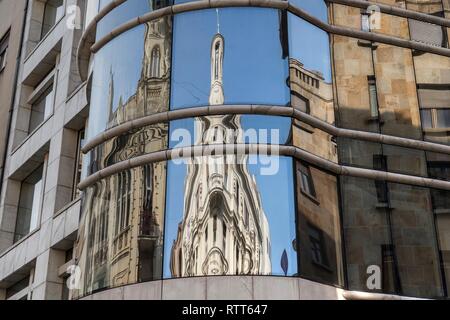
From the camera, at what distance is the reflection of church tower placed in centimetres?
1558

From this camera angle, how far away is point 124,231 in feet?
55.0

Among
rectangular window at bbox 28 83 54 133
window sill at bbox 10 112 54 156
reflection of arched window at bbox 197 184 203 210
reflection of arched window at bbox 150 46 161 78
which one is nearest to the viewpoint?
reflection of arched window at bbox 197 184 203 210

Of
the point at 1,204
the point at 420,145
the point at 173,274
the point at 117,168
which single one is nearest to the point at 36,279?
the point at 1,204

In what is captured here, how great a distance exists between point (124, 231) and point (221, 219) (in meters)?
2.23

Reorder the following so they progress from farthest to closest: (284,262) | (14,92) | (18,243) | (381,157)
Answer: (14,92), (18,243), (381,157), (284,262)

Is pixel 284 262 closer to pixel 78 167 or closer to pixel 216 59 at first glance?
pixel 216 59

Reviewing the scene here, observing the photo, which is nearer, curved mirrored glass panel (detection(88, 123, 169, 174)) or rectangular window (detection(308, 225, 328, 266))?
rectangular window (detection(308, 225, 328, 266))

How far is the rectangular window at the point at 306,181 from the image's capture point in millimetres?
16516

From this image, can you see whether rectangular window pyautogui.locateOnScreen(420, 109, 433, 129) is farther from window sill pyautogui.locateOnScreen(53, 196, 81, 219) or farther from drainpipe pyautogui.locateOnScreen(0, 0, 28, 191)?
drainpipe pyautogui.locateOnScreen(0, 0, 28, 191)

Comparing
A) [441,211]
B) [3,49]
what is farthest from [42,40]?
[441,211]

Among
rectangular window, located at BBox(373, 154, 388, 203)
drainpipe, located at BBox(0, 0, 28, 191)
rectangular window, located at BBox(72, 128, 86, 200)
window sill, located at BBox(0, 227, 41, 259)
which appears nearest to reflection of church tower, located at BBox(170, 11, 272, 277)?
rectangular window, located at BBox(373, 154, 388, 203)

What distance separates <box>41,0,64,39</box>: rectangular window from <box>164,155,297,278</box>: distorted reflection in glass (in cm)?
1468

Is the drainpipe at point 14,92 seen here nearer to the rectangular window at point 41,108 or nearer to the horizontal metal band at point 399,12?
the rectangular window at point 41,108

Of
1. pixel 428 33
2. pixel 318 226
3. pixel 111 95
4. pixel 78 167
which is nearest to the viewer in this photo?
pixel 318 226
